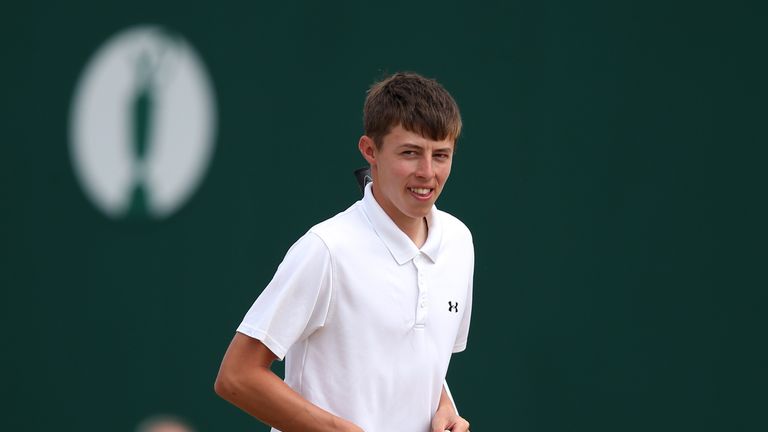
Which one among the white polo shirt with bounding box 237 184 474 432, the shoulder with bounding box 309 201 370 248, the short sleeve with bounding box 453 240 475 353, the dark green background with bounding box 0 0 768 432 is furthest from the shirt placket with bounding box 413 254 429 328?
the dark green background with bounding box 0 0 768 432

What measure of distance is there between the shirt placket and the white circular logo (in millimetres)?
1907

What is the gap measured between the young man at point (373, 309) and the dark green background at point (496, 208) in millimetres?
1672

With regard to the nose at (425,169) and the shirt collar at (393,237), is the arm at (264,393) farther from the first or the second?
the nose at (425,169)

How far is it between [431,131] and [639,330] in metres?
2.06

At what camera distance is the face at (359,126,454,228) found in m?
2.47

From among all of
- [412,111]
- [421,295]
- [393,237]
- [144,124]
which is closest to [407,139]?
[412,111]

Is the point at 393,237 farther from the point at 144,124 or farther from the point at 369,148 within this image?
the point at 144,124

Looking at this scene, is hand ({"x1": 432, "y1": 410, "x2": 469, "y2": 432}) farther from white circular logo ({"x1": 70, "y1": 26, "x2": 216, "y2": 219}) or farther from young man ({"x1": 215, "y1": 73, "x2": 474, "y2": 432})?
white circular logo ({"x1": 70, "y1": 26, "x2": 216, "y2": 219})

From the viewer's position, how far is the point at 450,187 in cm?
425

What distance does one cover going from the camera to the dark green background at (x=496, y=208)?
14.0 feet

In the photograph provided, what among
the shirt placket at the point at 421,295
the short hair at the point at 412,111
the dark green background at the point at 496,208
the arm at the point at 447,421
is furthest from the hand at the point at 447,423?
the dark green background at the point at 496,208

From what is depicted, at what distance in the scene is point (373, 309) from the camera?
2459 mm

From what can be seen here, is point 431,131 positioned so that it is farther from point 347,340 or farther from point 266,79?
point 266,79

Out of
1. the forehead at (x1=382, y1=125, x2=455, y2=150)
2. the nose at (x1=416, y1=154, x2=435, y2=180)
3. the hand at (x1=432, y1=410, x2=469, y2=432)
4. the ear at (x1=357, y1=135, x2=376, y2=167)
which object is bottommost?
the hand at (x1=432, y1=410, x2=469, y2=432)
